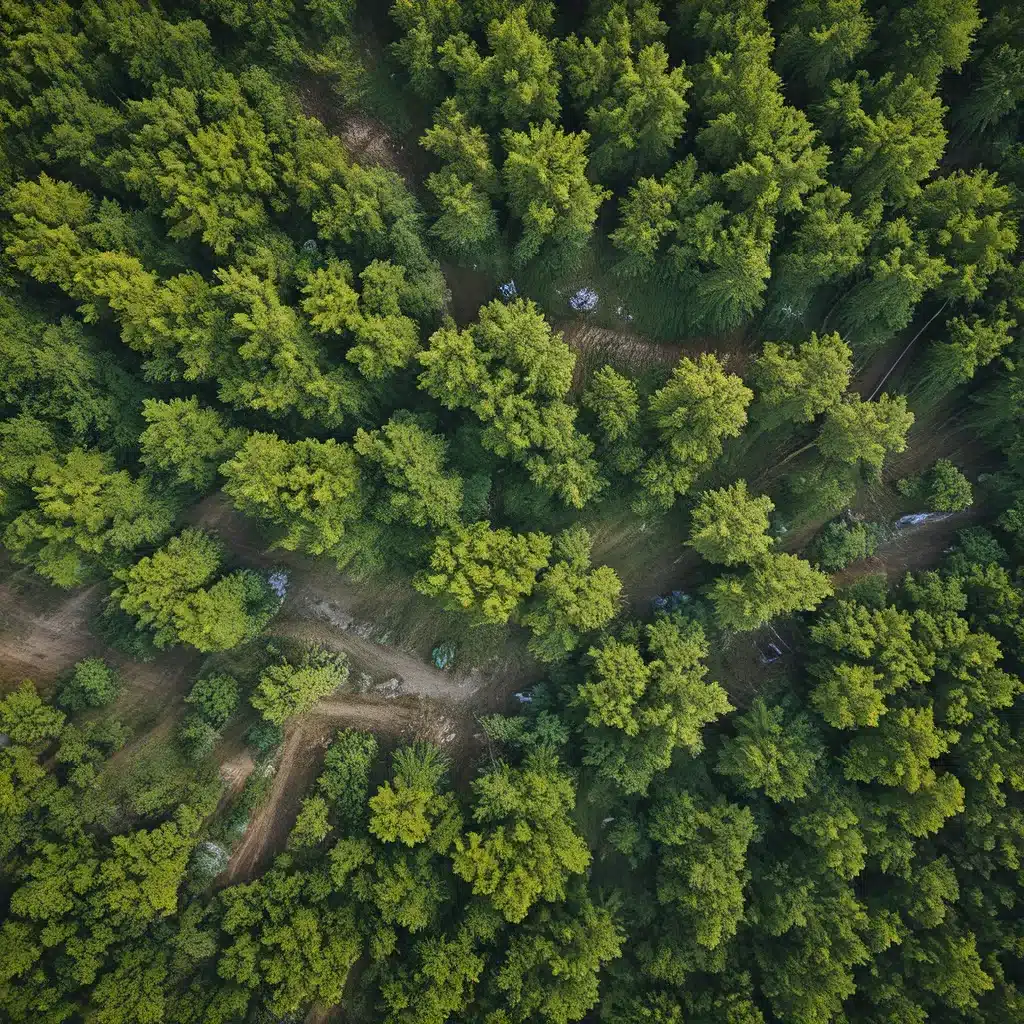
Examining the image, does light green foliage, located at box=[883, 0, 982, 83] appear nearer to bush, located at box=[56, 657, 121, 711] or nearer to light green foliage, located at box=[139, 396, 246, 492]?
light green foliage, located at box=[139, 396, 246, 492]

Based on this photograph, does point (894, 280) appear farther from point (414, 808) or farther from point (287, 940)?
point (287, 940)

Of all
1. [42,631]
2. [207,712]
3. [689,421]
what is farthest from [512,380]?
[42,631]

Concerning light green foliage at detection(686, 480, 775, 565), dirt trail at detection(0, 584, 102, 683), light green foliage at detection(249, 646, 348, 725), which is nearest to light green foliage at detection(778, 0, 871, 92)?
light green foliage at detection(686, 480, 775, 565)

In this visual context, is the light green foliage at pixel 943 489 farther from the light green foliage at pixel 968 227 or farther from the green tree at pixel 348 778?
the green tree at pixel 348 778

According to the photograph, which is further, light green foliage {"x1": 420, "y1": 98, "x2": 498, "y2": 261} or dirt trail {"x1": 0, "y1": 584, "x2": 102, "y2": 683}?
dirt trail {"x1": 0, "y1": 584, "x2": 102, "y2": 683}

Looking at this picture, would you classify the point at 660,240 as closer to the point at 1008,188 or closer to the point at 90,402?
A: the point at 1008,188

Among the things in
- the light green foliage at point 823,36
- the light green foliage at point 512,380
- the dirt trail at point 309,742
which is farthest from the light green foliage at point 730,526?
the light green foliage at point 823,36
